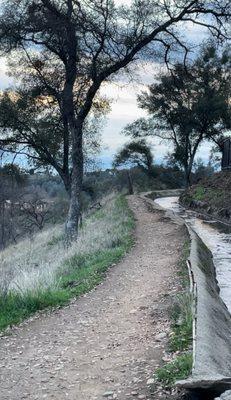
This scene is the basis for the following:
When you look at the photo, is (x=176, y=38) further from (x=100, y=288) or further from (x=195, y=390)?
(x=195, y=390)

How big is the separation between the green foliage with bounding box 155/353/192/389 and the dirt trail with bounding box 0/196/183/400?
172 mm

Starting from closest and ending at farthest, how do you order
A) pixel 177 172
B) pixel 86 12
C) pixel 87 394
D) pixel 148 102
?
pixel 87 394, pixel 86 12, pixel 148 102, pixel 177 172

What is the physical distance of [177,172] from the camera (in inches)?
1919

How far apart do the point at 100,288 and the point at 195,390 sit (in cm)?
521

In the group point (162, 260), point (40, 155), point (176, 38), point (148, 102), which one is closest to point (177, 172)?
point (148, 102)

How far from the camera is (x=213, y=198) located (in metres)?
24.3

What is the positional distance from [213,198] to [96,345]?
18.1 m

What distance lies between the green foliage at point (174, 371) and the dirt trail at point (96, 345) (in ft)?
0.57

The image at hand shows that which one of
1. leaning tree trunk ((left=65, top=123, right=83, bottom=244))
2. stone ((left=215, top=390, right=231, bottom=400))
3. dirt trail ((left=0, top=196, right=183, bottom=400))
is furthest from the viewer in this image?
leaning tree trunk ((left=65, top=123, right=83, bottom=244))

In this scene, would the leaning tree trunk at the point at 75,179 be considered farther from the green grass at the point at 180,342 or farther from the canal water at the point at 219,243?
the green grass at the point at 180,342

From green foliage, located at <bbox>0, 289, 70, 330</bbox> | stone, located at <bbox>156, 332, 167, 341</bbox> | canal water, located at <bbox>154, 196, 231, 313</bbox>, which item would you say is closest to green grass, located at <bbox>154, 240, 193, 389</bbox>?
stone, located at <bbox>156, 332, 167, 341</bbox>

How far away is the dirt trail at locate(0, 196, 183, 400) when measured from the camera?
5598 millimetres

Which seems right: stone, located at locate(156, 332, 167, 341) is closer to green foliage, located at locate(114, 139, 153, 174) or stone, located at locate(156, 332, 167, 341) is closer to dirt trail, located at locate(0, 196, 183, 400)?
dirt trail, located at locate(0, 196, 183, 400)

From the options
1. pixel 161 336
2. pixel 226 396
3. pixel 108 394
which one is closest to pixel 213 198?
pixel 161 336
